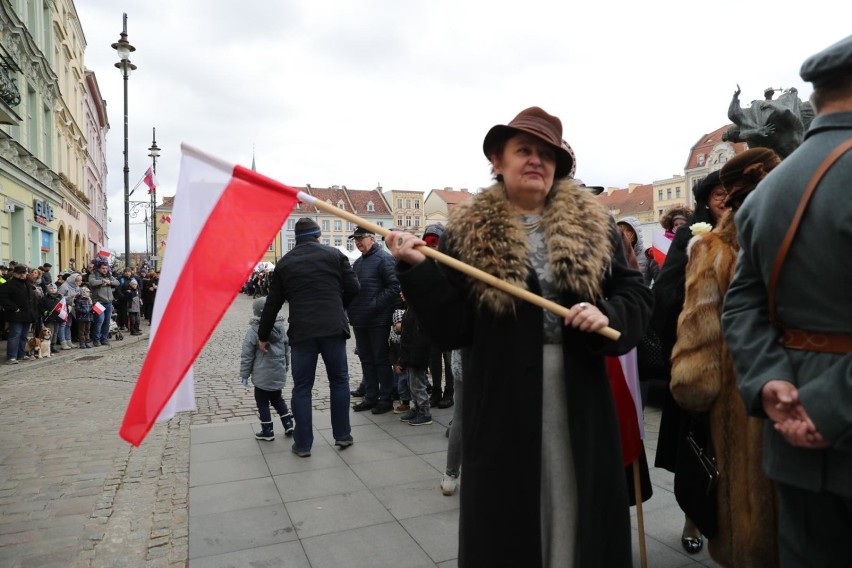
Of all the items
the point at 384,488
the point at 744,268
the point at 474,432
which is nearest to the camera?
the point at 744,268

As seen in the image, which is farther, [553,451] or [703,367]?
[703,367]

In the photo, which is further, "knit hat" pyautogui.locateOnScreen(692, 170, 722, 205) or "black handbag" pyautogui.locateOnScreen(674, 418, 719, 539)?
"knit hat" pyautogui.locateOnScreen(692, 170, 722, 205)

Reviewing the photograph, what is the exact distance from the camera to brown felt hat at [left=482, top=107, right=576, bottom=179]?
2.26 meters

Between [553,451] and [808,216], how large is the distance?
1.11m

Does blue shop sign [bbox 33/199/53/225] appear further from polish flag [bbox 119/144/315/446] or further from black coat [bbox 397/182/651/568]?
black coat [bbox 397/182/651/568]

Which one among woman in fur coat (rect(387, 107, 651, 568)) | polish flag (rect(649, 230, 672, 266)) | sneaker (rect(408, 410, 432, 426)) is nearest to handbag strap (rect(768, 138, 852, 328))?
woman in fur coat (rect(387, 107, 651, 568))

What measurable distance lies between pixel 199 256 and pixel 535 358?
1424 millimetres

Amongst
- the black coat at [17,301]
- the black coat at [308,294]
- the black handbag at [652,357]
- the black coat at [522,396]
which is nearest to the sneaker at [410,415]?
the black coat at [308,294]

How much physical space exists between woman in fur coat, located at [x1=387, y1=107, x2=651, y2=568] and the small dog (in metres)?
13.3

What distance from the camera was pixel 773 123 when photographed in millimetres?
6008

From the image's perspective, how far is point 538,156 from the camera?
2305mm

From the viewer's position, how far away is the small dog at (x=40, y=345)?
41.8 feet

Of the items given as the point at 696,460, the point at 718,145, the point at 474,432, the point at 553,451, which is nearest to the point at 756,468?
the point at 696,460

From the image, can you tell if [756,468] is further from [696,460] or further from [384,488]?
[384,488]
